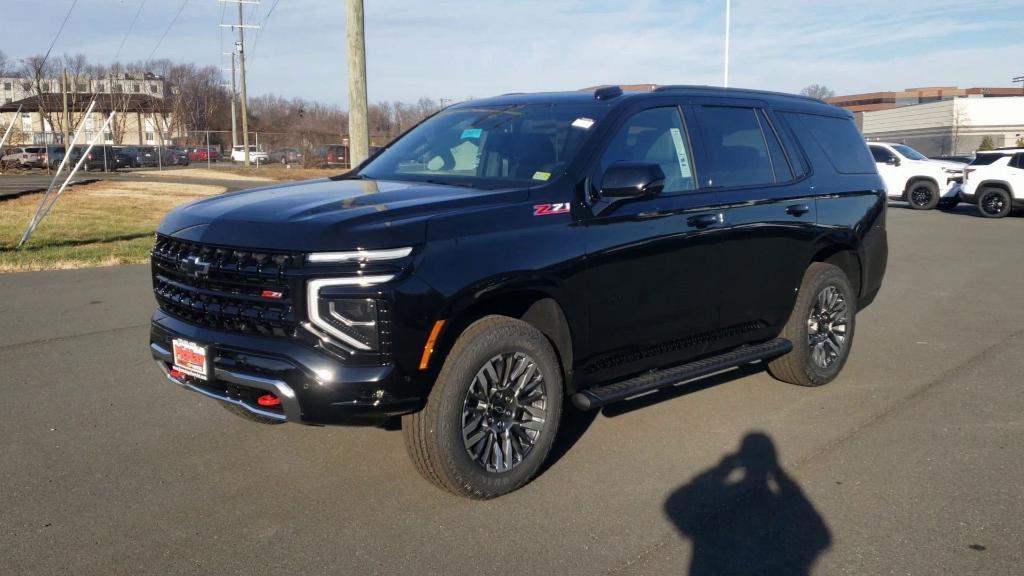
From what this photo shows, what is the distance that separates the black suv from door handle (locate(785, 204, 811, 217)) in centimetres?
2

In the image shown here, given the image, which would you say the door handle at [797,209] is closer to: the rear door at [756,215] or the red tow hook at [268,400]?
the rear door at [756,215]

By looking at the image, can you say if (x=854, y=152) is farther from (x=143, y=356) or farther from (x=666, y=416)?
(x=143, y=356)

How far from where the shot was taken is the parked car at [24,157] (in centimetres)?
4691

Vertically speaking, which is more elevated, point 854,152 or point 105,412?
point 854,152

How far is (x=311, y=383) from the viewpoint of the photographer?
3.91 meters

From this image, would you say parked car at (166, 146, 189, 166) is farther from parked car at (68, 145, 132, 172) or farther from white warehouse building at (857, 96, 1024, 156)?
white warehouse building at (857, 96, 1024, 156)

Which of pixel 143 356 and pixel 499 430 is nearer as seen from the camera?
pixel 499 430

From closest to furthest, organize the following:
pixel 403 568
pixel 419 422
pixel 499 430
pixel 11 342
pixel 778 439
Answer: pixel 403 568 → pixel 419 422 → pixel 499 430 → pixel 778 439 → pixel 11 342

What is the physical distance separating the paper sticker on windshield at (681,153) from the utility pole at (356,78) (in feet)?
27.9

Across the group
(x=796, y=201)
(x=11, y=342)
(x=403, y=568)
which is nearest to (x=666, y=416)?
(x=796, y=201)

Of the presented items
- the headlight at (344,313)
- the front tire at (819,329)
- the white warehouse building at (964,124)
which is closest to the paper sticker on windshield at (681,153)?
the front tire at (819,329)

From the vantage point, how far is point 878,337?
8.30 m

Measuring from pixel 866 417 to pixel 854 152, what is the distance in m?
2.24

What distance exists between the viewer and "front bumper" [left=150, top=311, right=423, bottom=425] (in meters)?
3.91
